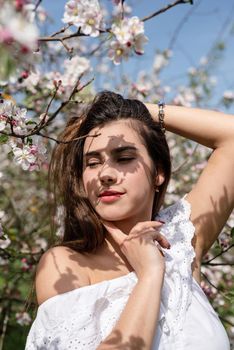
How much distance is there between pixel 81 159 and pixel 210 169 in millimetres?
504

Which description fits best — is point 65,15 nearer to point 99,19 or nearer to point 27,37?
point 99,19

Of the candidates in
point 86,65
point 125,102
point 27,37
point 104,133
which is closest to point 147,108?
point 125,102

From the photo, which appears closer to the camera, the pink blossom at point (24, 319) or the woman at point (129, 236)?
the woman at point (129, 236)

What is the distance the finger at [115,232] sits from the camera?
1.74 m

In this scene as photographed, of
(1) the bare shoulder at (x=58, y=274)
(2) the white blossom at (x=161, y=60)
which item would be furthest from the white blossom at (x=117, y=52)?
(2) the white blossom at (x=161, y=60)

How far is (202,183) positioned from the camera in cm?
198

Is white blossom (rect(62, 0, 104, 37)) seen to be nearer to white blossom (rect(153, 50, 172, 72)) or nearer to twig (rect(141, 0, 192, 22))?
twig (rect(141, 0, 192, 22))

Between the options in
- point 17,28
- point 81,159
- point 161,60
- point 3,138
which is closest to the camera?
point 17,28

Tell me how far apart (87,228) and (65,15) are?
78 centimetres

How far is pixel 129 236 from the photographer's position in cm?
167

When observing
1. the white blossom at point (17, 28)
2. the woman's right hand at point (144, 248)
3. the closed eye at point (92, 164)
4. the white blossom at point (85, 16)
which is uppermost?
the white blossom at point (85, 16)

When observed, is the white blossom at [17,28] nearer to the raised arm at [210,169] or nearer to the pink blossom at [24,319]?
the raised arm at [210,169]

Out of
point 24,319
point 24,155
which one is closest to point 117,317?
point 24,155

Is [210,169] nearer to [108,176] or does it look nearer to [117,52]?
[108,176]
